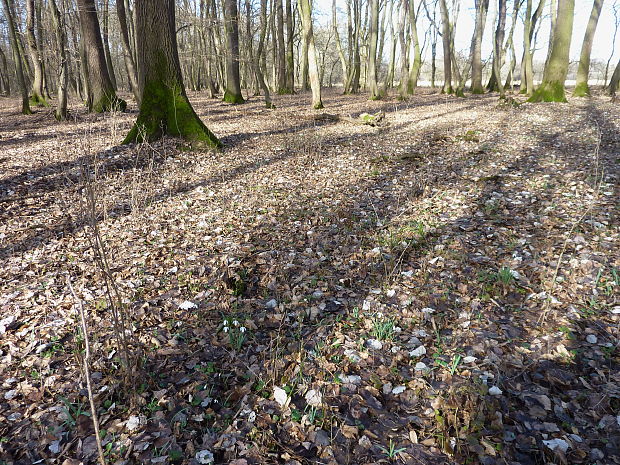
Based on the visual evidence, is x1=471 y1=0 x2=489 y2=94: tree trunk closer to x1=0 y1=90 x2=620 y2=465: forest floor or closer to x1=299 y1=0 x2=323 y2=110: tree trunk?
x1=299 y1=0 x2=323 y2=110: tree trunk

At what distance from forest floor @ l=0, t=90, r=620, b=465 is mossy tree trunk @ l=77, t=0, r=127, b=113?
769 centimetres

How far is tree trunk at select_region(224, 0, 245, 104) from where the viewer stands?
639 inches

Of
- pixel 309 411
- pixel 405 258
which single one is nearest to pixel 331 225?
pixel 405 258

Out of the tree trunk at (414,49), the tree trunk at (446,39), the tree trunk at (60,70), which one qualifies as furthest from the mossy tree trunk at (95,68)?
the tree trunk at (446,39)

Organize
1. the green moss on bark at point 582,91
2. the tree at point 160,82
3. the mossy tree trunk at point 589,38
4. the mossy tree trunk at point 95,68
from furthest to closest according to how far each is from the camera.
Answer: the green moss on bark at point 582,91 → the mossy tree trunk at point 589,38 → the mossy tree trunk at point 95,68 → the tree at point 160,82

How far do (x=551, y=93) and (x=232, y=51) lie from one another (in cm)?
1430

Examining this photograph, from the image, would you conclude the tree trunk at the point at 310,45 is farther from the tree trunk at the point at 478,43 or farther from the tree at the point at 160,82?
the tree trunk at the point at 478,43

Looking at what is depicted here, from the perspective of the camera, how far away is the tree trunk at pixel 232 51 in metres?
16.2

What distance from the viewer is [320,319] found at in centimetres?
360

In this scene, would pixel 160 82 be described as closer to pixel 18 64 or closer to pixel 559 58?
pixel 18 64

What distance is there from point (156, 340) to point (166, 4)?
28.2 feet

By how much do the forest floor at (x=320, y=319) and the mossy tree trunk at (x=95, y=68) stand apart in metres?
7.69

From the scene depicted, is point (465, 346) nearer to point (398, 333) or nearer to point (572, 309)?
point (398, 333)

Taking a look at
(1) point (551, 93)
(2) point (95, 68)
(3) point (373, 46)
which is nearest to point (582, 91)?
(1) point (551, 93)
